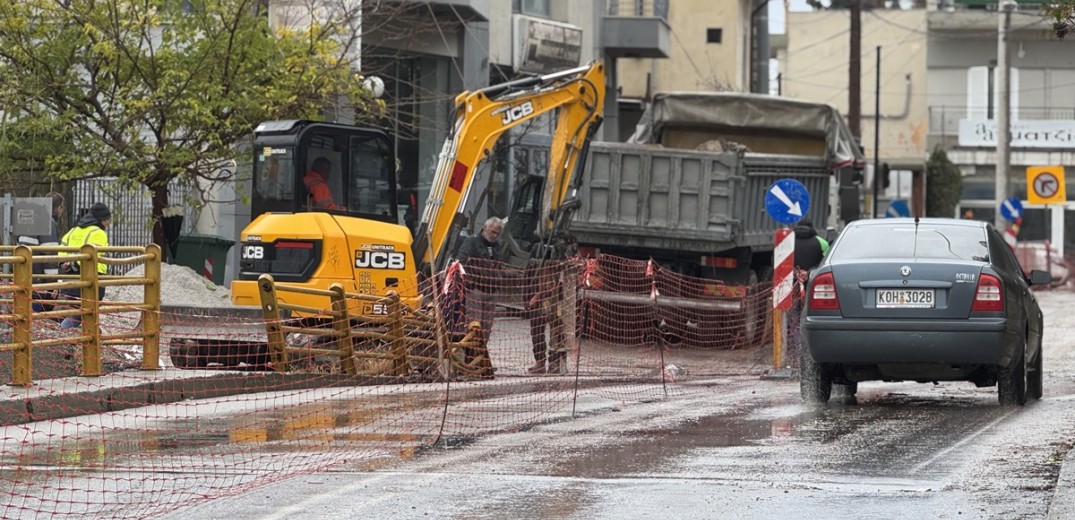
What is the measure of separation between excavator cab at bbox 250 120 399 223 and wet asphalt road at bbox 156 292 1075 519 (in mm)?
4945

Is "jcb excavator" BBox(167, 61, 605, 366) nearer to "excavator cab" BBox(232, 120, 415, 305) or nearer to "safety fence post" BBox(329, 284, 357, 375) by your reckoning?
"excavator cab" BBox(232, 120, 415, 305)

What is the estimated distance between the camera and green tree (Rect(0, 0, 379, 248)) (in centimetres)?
2150

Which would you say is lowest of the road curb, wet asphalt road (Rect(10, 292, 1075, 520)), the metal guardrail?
wet asphalt road (Rect(10, 292, 1075, 520))

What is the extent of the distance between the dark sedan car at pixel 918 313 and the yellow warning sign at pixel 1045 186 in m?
28.5

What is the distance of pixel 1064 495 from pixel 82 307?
823cm

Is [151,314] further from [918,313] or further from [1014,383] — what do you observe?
[1014,383]

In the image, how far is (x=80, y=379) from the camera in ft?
45.3

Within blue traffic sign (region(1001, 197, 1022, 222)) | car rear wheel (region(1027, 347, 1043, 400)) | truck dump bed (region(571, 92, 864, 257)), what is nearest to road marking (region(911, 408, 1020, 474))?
car rear wheel (region(1027, 347, 1043, 400))

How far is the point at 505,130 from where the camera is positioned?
63.4 ft

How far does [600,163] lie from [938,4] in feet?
132

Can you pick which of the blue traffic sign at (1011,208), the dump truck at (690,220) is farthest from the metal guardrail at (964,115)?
the dump truck at (690,220)

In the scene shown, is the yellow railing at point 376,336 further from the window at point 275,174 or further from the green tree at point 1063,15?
the green tree at point 1063,15

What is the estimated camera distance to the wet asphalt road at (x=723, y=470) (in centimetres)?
837

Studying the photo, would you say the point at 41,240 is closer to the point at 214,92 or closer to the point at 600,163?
the point at 214,92
